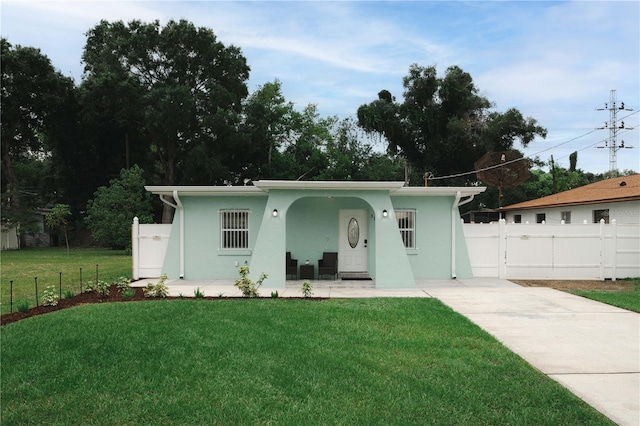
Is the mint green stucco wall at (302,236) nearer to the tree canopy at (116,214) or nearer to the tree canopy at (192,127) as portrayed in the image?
the tree canopy at (116,214)

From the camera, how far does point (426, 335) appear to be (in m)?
6.67

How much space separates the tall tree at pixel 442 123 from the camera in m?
34.1

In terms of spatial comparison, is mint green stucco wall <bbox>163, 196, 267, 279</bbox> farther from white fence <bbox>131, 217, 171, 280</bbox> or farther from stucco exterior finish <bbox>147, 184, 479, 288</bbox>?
white fence <bbox>131, 217, 171, 280</bbox>

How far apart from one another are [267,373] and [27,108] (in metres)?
36.6

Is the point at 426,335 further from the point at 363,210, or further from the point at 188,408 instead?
the point at 363,210

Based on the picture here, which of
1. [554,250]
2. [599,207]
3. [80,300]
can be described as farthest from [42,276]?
[599,207]

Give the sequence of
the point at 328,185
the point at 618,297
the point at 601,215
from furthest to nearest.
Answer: the point at 601,215 → the point at 328,185 → the point at 618,297

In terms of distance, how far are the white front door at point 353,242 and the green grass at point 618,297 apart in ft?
19.3

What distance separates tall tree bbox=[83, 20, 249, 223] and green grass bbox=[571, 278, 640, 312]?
23.9m

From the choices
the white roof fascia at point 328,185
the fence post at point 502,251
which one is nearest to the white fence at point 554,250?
the fence post at point 502,251

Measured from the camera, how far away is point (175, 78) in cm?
3169

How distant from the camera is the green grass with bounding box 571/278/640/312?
939 cm

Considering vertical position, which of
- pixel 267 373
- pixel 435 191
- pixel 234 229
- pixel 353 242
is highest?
pixel 435 191

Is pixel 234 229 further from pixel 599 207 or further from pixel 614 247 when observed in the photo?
pixel 599 207
